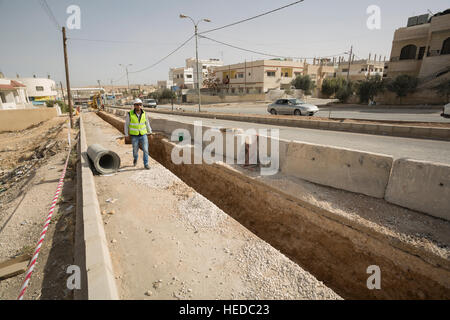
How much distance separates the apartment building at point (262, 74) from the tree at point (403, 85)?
2797 centimetres

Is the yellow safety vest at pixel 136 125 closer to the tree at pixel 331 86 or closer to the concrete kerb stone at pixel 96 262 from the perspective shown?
the concrete kerb stone at pixel 96 262

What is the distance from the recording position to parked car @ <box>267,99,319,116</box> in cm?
1791

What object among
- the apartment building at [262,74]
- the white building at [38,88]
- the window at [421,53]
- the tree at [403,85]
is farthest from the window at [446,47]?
the white building at [38,88]

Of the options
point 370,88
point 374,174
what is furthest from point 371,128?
point 370,88

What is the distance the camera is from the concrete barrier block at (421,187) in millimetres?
3725

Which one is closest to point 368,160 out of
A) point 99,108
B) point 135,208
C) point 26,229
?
point 135,208

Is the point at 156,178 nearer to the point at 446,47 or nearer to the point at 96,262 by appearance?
the point at 96,262

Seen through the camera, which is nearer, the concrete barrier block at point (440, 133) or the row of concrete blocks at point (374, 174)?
the row of concrete blocks at point (374, 174)

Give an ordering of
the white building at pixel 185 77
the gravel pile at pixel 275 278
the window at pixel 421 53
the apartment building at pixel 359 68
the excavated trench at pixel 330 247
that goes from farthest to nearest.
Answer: the white building at pixel 185 77
the apartment building at pixel 359 68
the window at pixel 421 53
the excavated trench at pixel 330 247
the gravel pile at pixel 275 278

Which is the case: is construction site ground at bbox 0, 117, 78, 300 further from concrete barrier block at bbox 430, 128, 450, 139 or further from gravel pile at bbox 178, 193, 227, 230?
concrete barrier block at bbox 430, 128, 450, 139

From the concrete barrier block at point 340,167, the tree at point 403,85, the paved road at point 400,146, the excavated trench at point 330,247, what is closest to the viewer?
the excavated trench at point 330,247

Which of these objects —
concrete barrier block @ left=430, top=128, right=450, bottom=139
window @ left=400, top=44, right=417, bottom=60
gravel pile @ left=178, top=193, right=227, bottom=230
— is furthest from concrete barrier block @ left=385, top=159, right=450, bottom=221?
window @ left=400, top=44, right=417, bottom=60
